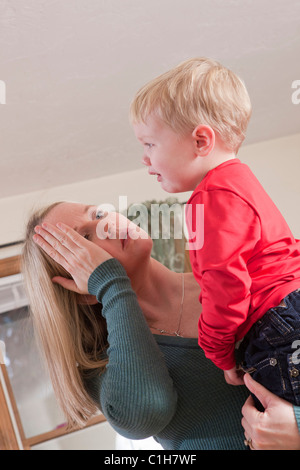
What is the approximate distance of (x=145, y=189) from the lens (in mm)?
3717

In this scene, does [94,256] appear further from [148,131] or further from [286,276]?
[286,276]

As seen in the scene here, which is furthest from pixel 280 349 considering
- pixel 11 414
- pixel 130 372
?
pixel 11 414

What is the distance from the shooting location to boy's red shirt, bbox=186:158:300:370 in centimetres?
88

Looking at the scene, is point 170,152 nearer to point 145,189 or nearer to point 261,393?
point 261,393

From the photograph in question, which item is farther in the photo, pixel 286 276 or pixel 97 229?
pixel 97 229

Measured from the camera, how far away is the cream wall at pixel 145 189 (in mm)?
3389

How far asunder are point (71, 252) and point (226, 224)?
0.47 meters

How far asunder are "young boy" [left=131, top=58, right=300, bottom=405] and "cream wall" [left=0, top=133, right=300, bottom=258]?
A: 1.96 metres

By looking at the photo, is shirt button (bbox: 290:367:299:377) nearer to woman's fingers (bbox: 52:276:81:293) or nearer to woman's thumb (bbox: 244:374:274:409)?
woman's thumb (bbox: 244:374:274:409)

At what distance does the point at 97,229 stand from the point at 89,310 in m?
0.23

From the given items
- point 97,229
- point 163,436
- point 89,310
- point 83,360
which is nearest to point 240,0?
point 97,229

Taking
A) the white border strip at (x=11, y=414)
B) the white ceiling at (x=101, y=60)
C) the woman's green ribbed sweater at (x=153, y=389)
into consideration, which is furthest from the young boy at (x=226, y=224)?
the white border strip at (x=11, y=414)

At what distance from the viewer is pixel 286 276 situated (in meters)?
0.94

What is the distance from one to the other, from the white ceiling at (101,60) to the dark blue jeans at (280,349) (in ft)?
4.05
